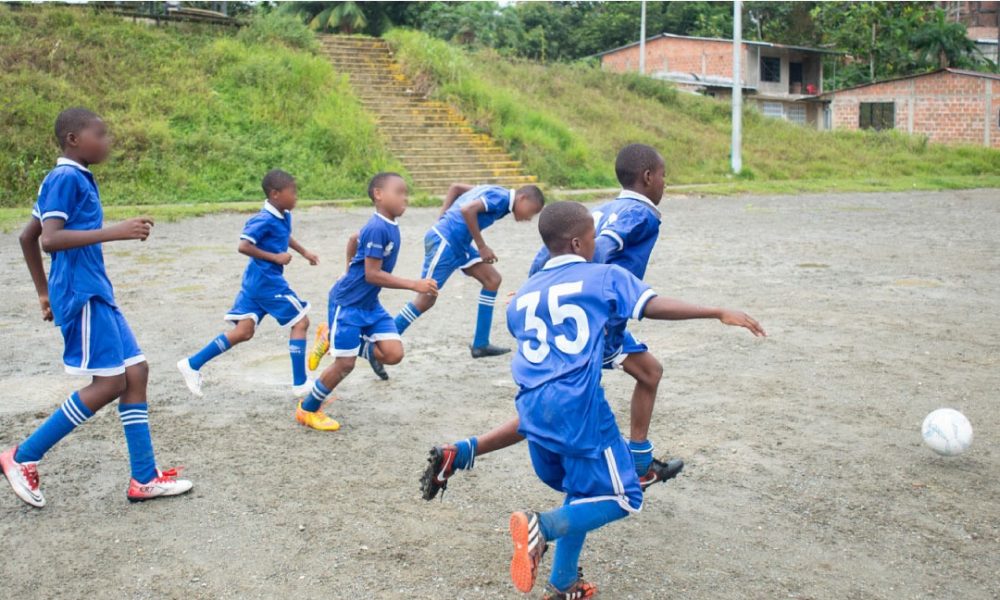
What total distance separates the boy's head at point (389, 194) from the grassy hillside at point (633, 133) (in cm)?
1786

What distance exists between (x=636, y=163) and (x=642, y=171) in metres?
0.05

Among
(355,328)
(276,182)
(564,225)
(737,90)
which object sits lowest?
(355,328)

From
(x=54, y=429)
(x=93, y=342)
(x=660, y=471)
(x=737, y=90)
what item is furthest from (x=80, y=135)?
(x=737, y=90)

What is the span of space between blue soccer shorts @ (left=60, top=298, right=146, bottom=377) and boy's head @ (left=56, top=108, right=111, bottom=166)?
2.23 feet

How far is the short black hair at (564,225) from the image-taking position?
3.51 m

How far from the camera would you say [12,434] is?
17.5 ft

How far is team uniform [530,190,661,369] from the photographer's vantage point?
14.1 ft

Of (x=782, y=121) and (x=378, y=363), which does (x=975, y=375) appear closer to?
(x=378, y=363)

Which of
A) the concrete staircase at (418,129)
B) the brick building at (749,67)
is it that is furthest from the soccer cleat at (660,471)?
the brick building at (749,67)

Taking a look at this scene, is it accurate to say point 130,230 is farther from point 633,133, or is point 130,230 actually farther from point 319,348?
Result: point 633,133

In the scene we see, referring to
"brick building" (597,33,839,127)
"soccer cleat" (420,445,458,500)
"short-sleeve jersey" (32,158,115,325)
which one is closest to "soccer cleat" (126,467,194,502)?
"short-sleeve jersey" (32,158,115,325)

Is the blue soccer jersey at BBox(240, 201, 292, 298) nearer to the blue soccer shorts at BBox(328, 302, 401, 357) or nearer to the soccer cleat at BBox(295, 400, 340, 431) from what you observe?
the blue soccer shorts at BBox(328, 302, 401, 357)

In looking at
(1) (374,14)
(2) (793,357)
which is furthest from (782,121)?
(2) (793,357)

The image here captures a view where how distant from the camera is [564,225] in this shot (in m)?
3.51
